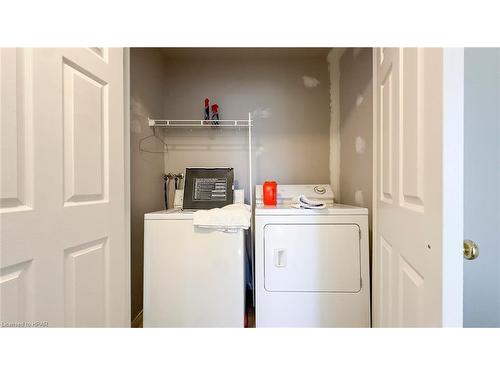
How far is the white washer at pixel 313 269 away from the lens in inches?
53.1

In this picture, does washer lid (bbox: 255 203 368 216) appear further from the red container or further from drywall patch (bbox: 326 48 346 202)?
drywall patch (bbox: 326 48 346 202)

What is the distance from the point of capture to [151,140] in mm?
1849

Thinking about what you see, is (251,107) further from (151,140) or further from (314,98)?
(151,140)

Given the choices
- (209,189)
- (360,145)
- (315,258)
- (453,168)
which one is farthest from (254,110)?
(453,168)

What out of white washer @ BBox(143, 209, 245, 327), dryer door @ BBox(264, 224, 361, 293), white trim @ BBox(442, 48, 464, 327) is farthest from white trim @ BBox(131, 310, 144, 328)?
white trim @ BBox(442, 48, 464, 327)

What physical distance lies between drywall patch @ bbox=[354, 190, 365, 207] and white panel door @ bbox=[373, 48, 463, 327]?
0.68 m

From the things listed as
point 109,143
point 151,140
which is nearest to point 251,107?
point 151,140

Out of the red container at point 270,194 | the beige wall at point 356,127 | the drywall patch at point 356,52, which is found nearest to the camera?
the beige wall at point 356,127

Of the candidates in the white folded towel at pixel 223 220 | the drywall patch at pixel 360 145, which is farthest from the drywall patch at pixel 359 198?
the white folded towel at pixel 223 220

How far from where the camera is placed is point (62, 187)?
0.72 metres

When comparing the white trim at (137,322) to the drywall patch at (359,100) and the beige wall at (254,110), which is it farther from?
the drywall patch at (359,100)

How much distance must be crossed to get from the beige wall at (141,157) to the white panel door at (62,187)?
64 centimetres

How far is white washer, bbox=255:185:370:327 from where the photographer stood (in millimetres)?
1348
